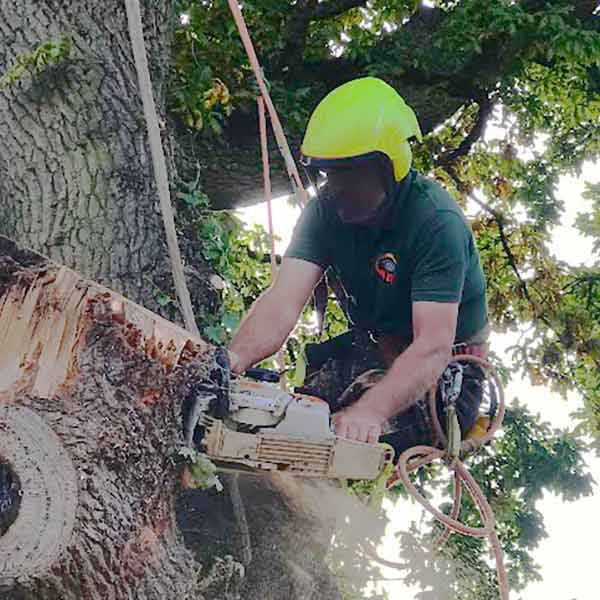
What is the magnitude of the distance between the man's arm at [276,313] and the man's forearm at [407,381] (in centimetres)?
50

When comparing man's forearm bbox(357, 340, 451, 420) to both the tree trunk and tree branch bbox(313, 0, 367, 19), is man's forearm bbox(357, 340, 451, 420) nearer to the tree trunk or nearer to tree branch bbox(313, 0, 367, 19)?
the tree trunk

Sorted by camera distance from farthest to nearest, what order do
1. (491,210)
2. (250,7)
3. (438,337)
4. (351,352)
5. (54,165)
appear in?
(491,210), (250,7), (351,352), (54,165), (438,337)

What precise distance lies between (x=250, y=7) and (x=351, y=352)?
2069mm

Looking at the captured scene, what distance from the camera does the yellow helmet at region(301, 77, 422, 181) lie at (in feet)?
8.73

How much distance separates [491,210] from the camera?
609cm

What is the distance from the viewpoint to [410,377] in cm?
262

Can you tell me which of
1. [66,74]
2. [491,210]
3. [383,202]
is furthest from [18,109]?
[491,210]

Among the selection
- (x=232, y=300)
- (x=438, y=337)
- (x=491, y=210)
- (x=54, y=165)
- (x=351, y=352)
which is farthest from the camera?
(x=491, y=210)

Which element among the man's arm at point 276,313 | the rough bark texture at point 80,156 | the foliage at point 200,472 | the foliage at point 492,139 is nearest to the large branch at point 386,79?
the foliage at point 492,139

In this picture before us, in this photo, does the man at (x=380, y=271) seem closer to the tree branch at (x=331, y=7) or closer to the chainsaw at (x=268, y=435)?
the chainsaw at (x=268, y=435)

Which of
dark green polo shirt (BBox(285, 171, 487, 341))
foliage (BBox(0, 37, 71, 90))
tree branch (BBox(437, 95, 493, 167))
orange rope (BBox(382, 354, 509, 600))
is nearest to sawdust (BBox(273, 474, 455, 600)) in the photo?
orange rope (BBox(382, 354, 509, 600))

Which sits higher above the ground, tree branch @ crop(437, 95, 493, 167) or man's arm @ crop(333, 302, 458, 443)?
tree branch @ crop(437, 95, 493, 167)

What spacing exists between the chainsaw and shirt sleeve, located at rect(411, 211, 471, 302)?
509 millimetres

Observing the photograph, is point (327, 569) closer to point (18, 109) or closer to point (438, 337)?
point (438, 337)
